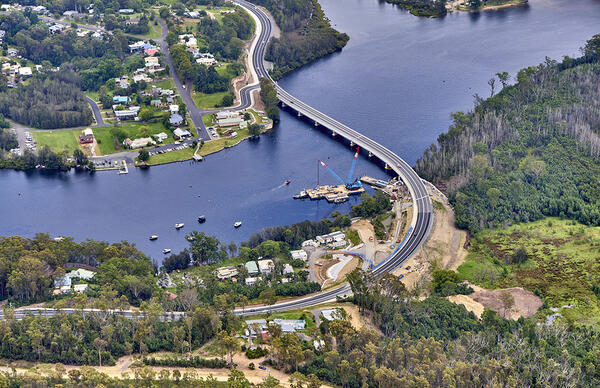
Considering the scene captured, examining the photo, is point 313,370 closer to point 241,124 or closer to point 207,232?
point 207,232

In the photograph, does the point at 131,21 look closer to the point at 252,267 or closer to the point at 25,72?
the point at 25,72

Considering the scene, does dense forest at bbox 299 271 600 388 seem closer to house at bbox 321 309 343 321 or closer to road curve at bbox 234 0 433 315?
house at bbox 321 309 343 321

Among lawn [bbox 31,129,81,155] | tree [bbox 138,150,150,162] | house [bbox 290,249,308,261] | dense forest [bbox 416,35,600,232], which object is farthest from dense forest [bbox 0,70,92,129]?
dense forest [bbox 416,35,600,232]

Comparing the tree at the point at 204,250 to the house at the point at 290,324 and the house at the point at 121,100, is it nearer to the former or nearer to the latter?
the house at the point at 290,324

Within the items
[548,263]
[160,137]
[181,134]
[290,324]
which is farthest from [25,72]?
[548,263]

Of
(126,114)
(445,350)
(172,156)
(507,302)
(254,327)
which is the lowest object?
(445,350)

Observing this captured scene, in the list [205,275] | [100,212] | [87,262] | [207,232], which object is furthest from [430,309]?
[100,212]

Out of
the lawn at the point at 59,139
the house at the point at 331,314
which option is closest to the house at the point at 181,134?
the lawn at the point at 59,139
